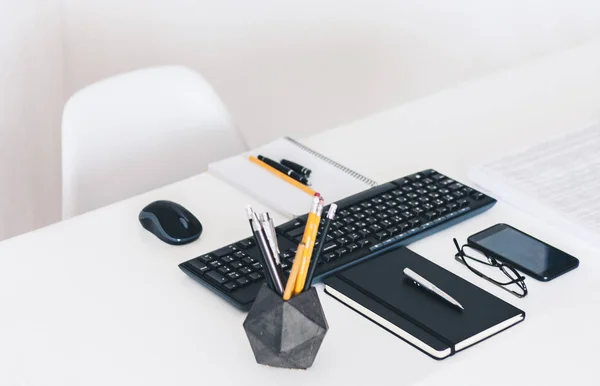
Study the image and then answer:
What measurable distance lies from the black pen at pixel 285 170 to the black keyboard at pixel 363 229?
10 centimetres

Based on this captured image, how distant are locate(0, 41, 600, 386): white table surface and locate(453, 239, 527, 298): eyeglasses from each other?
0.04 feet

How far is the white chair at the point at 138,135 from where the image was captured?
5.32 feet

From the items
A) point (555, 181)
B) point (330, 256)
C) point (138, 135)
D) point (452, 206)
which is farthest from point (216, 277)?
point (138, 135)

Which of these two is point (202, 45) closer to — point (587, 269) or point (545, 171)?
point (545, 171)

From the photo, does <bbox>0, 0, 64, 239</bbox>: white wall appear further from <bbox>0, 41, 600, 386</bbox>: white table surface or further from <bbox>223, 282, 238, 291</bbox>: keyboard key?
<bbox>223, 282, 238, 291</bbox>: keyboard key

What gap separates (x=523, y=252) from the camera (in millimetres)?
1151

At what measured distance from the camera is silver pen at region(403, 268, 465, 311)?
1.02 m

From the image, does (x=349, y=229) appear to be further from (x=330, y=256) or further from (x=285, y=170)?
(x=285, y=170)

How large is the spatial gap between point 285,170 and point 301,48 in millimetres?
1317

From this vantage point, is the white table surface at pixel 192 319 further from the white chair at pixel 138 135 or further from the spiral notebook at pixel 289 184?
the white chair at pixel 138 135

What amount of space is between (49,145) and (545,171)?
143 centimetres

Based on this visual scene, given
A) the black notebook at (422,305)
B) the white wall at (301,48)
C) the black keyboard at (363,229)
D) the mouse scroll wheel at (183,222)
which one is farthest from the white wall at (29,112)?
the black notebook at (422,305)

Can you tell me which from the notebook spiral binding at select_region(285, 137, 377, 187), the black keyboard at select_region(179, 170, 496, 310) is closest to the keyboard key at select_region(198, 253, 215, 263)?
the black keyboard at select_region(179, 170, 496, 310)

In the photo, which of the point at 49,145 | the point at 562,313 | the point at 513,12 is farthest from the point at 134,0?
the point at 562,313
